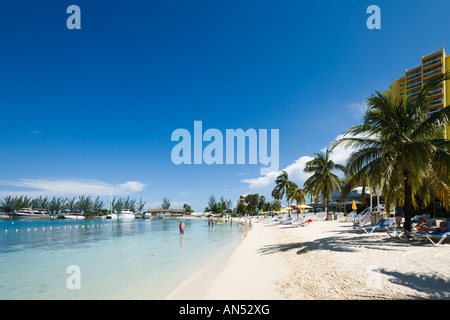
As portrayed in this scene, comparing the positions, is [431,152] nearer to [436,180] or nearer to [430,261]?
[436,180]

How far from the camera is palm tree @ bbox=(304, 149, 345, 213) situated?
98.3 ft

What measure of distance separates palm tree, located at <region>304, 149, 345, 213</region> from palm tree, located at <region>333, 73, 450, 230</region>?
18875 mm

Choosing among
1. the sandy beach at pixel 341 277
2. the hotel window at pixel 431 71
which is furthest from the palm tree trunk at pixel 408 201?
the hotel window at pixel 431 71

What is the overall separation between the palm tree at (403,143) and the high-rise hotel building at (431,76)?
49.1 metres

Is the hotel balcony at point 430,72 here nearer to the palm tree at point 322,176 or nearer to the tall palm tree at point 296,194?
A: the tall palm tree at point 296,194

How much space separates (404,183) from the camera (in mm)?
11227

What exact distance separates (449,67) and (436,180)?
6144cm

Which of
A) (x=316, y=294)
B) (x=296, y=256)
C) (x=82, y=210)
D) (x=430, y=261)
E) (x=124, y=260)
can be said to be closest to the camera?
(x=316, y=294)

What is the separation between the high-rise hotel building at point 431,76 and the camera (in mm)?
51188

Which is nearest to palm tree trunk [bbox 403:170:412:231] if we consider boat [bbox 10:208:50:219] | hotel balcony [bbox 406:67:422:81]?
hotel balcony [bbox 406:67:422:81]

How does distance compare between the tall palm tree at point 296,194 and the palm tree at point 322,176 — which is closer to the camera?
the palm tree at point 322,176

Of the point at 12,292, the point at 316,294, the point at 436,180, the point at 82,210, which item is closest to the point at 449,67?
the point at 436,180

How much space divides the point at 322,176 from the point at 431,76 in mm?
47595

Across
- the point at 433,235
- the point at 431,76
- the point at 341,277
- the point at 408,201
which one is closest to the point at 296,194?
the point at 408,201
